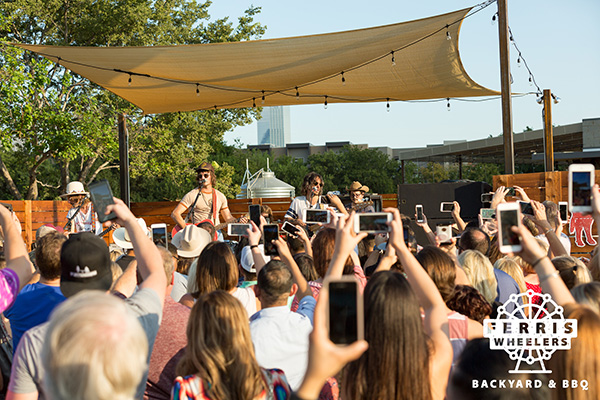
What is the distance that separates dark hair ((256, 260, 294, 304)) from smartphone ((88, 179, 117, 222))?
0.75 metres

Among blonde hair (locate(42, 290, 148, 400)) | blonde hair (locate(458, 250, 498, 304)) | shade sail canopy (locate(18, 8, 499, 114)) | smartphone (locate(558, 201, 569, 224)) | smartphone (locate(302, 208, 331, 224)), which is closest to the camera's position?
blonde hair (locate(42, 290, 148, 400))

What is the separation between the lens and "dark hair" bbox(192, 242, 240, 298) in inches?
111

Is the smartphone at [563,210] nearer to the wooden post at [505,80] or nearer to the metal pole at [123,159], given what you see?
the wooden post at [505,80]

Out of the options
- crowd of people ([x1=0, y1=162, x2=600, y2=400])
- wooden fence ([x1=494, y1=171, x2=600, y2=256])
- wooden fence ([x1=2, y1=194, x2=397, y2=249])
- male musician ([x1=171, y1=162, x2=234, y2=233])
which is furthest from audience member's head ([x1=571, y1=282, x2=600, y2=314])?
wooden fence ([x1=2, y1=194, x2=397, y2=249])

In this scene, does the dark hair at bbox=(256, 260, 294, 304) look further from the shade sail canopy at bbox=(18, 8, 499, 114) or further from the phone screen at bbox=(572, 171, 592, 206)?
the shade sail canopy at bbox=(18, 8, 499, 114)

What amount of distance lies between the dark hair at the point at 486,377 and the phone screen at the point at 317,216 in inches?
98.1

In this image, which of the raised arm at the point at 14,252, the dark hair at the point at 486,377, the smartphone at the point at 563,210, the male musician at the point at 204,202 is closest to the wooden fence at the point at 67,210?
the male musician at the point at 204,202

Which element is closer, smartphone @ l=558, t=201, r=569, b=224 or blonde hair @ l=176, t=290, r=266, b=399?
blonde hair @ l=176, t=290, r=266, b=399

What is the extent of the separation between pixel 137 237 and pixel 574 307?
1492mm

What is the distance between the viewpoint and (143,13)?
60.9 ft

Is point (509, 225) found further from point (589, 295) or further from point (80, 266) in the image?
point (80, 266)

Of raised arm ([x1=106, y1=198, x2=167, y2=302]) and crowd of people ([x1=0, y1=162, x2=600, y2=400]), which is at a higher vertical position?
raised arm ([x1=106, y1=198, x2=167, y2=302])

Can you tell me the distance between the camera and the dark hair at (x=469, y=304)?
2600mm

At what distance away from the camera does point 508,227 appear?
1.88 meters
